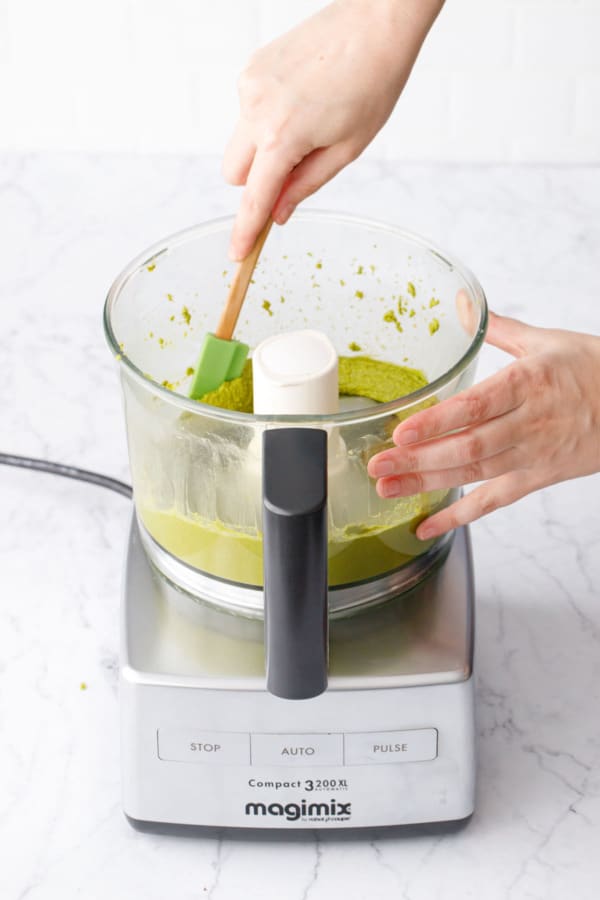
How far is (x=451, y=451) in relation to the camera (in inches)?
29.5

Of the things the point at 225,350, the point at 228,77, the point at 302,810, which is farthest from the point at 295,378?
the point at 228,77

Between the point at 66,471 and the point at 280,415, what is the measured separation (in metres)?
0.44

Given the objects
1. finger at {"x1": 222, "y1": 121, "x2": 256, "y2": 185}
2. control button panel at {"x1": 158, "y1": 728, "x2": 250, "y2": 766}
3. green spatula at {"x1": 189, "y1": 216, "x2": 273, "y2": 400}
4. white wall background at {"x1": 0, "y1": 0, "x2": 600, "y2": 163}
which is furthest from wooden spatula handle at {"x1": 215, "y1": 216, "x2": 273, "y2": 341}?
white wall background at {"x1": 0, "y1": 0, "x2": 600, "y2": 163}

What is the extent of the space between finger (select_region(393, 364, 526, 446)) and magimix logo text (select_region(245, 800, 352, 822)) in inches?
10.1

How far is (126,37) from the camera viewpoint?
5.03 ft

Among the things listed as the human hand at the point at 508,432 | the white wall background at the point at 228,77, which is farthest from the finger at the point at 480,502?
the white wall background at the point at 228,77

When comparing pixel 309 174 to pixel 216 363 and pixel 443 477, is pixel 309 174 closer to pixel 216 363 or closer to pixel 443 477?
pixel 216 363

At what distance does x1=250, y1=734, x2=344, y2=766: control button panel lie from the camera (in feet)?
2.52

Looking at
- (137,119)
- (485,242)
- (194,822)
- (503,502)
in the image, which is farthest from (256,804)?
(137,119)

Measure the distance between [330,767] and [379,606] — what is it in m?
0.11

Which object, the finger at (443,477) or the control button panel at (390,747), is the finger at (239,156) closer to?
the finger at (443,477)

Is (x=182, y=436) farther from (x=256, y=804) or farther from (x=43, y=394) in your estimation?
(x=43, y=394)

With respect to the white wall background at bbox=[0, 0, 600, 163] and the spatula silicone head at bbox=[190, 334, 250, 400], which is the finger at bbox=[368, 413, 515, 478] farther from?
the white wall background at bbox=[0, 0, 600, 163]

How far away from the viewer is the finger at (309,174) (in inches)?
35.3
